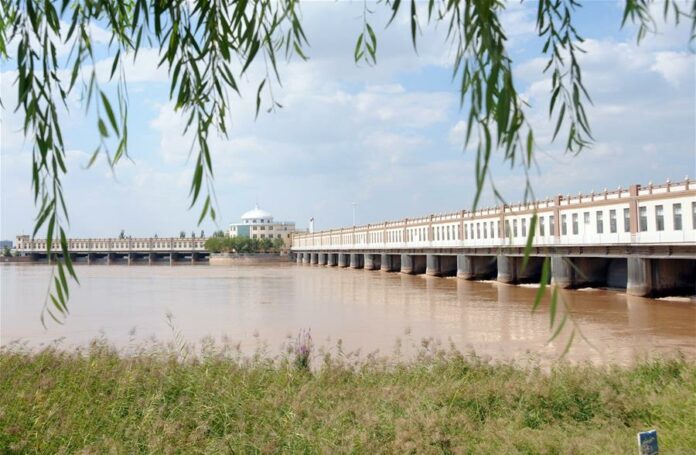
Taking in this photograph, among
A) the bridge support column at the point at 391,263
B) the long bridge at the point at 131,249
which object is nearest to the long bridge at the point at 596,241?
the bridge support column at the point at 391,263

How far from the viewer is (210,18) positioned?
11.2 ft

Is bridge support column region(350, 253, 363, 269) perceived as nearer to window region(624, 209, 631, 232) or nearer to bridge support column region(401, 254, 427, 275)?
bridge support column region(401, 254, 427, 275)

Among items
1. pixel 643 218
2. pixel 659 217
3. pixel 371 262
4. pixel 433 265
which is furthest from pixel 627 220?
pixel 371 262

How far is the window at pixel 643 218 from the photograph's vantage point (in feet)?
116

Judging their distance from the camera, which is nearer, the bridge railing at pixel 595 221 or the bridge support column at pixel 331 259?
the bridge railing at pixel 595 221

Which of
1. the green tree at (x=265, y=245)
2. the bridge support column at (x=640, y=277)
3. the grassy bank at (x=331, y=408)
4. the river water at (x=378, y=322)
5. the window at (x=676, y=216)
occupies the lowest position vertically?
the river water at (x=378, y=322)

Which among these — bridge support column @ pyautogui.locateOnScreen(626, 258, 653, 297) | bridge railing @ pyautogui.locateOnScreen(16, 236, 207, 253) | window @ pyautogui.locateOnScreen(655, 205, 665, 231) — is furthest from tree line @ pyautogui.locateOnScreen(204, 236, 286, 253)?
window @ pyautogui.locateOnScreen(655, 205, 665, 231)

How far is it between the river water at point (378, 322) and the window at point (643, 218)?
396 cm

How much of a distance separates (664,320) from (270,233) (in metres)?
175

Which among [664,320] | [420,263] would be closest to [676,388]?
[664,320]

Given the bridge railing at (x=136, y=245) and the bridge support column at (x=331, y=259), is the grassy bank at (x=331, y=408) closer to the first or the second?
the bridge support column at (x=331, y=259)

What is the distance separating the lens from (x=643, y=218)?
35656 millimetres

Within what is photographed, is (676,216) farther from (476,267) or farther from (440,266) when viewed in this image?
(440,266)

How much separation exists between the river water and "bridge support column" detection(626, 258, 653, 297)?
68 cm
